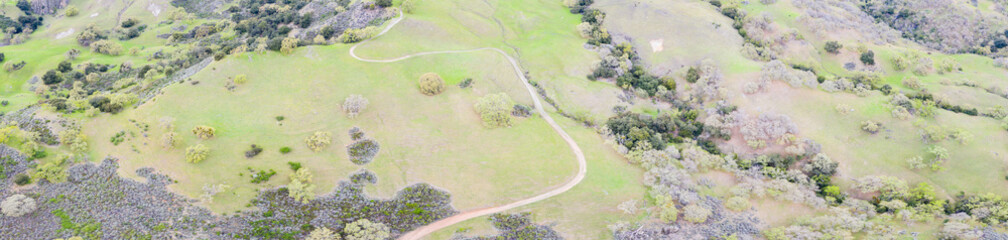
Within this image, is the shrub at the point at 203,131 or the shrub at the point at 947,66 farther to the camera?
the shrub at the point at 947,66

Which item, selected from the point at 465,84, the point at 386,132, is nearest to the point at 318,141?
the point at 386,132

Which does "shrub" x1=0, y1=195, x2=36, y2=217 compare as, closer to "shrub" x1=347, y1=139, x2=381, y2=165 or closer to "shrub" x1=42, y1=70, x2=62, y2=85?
"shrub" x1=347, y1=139, x2=381, y2=165

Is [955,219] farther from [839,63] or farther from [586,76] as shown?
[586,76]

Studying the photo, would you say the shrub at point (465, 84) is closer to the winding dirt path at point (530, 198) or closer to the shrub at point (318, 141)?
the winding dirt path at point (530, 198)

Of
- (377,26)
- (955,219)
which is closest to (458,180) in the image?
(377,26)

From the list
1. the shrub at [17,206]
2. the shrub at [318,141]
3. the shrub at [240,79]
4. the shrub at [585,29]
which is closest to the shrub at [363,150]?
the shrub at [318,141]

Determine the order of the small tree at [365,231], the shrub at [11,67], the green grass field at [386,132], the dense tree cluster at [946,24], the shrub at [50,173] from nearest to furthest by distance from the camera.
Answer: the shrub at [50,173], the small tree at [365,231], the green grass field at [386,132], the shrub at [11,67], the dense tree cluster at [946,24]
